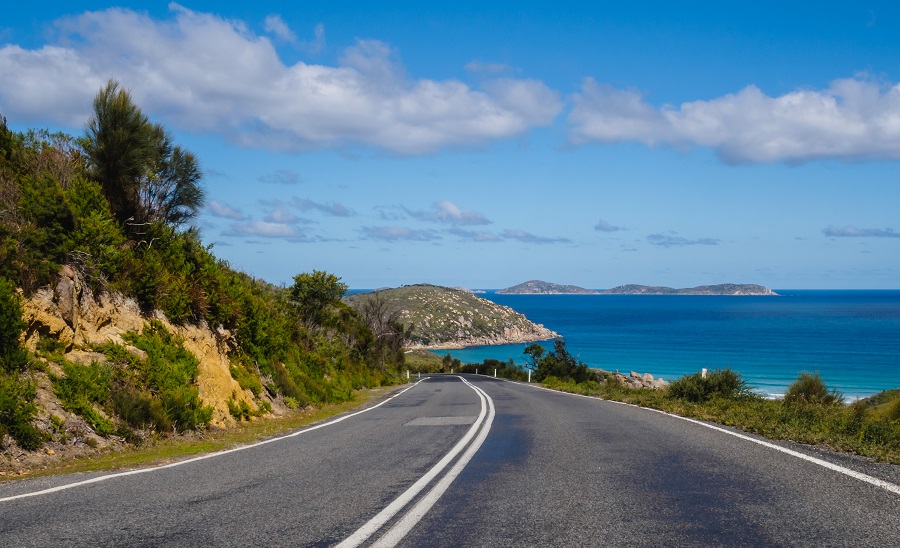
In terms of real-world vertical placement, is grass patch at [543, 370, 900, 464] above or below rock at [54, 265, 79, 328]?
below

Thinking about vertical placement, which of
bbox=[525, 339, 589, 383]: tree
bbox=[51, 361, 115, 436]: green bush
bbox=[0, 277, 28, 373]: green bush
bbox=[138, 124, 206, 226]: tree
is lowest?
bbox=[525, 339, 589, 383]: tree

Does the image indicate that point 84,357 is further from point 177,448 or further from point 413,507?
point 413,507

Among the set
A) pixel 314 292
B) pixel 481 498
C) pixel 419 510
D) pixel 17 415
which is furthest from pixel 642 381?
pixel 419 510

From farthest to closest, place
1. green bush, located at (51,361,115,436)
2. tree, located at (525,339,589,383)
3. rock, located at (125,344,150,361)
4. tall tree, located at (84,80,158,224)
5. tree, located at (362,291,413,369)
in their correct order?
tree, located at (525,339,589,383) < tree, located at (362,291,413,369) < tall tree, located at (84,80,158,224) < rock, located at (125,344,150,361) < green bush, located at (51,361,115,436)

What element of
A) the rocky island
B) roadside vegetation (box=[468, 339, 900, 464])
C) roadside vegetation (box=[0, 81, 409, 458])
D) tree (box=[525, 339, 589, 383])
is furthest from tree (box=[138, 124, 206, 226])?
the rocky island

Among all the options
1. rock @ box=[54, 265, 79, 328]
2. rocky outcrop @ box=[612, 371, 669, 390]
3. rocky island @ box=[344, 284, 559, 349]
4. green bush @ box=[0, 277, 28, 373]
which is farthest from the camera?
rocky island @ box=[344, 284, 559, 349]

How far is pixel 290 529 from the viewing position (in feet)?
16.8

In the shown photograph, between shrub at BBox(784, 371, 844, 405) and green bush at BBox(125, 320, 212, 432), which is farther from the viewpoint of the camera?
shrub at BBox(784, 371, 844, 405)

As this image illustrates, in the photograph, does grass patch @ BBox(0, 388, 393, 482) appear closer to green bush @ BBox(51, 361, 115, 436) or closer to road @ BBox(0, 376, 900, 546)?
green bush @ BBox(51, 361, 115, 436)

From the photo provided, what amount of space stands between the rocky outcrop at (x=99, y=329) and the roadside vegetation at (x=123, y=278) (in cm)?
19

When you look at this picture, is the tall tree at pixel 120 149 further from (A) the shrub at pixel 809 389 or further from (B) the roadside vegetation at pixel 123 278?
(A) the shrub at pixel 809 389

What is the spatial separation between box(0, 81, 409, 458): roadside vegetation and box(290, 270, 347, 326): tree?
1320 cm

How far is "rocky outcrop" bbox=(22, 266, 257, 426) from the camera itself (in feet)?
38.1

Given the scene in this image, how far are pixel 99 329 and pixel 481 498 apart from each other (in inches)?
398
